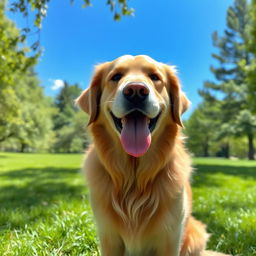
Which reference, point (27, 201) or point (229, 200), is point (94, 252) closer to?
point (27, 201)

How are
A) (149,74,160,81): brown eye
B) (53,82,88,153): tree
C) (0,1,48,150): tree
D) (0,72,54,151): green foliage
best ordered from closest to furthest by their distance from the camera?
1. (149,74,160,81): brown eye
2. (0,1,48,150): tree
3. (0,72,54,151): green foliage
4. (53,82,88,153): tree

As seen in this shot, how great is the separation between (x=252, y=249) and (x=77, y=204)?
9.13 feet

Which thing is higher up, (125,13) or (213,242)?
(125,13)

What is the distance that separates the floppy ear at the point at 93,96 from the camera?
2.54 m

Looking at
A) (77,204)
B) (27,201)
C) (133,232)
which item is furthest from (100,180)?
(27,201)

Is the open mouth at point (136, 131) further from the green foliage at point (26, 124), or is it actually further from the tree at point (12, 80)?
the green foliage at point (26, 124)

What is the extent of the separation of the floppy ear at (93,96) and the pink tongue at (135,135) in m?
0.46

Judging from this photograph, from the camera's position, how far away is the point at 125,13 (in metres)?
5.41

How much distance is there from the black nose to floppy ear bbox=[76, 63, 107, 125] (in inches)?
21.9

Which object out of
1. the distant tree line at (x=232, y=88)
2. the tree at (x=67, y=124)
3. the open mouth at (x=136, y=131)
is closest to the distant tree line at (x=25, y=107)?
the tree at (x=67, y=124)

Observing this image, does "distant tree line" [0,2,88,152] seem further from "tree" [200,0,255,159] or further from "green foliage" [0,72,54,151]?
"tree" [200,0,255,159]

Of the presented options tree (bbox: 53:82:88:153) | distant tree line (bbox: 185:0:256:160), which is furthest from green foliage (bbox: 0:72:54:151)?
distant tree line (bbox: 185:0:256:160)

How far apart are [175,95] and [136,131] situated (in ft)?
2.39

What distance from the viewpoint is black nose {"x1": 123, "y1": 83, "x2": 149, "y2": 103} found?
205 cm
